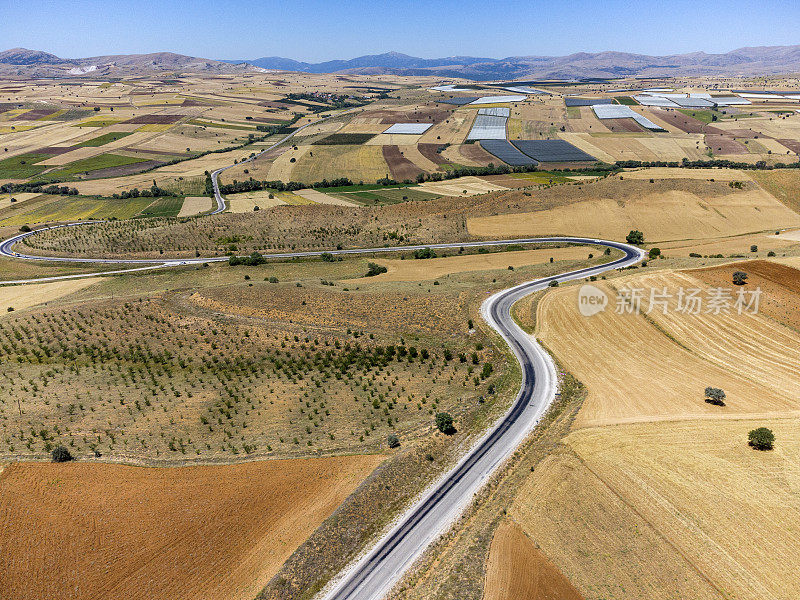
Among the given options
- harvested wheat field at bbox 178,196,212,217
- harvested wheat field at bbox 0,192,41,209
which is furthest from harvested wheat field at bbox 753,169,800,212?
harvested wheat field at bbox 0,192,41,209

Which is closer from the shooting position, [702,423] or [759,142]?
[702,423]

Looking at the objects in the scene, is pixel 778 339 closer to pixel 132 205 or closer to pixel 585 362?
pixel 585 362

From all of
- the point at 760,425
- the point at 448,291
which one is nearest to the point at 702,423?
the point at 760,425

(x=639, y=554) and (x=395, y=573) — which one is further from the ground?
(x=639, y=554)

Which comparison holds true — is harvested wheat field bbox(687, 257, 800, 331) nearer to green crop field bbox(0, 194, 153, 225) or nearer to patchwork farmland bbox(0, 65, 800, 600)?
patchwork farmland bbox(0, 65, 800, 600)

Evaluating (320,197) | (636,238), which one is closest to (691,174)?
(636,238)

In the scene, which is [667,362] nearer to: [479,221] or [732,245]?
[732,245]
